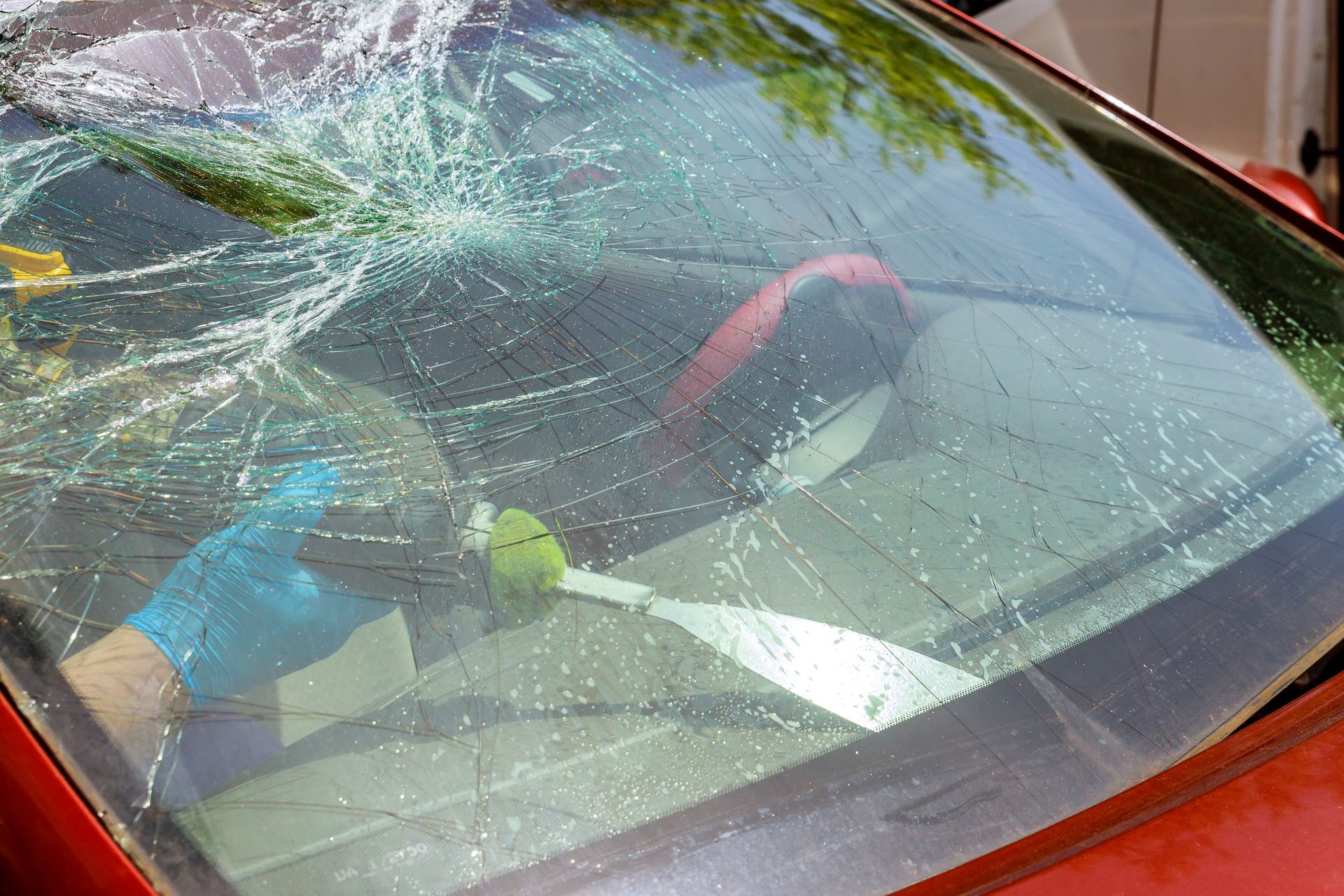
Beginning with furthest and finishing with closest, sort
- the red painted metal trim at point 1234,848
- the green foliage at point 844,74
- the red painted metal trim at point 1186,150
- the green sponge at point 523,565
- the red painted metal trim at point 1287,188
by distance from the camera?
1. the red painted metal trim at point 1287,188
2. the red painted metal trim at point 1186,150
3. the green foliage at point 844,74
4. the green sponge at point 523,565
5. the red painted metal trim at point 1234,848

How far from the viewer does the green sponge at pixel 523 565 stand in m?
1.03

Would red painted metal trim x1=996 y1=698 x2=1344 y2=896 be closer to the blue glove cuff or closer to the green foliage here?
the blue glove cuff

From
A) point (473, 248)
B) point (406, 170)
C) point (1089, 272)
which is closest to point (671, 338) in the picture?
point (473, 248)

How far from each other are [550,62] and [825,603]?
937 mm

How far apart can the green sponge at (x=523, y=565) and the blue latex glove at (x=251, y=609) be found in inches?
4.3

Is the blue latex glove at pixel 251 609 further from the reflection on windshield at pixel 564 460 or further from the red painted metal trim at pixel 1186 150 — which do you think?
the red painted metal trim at pixel 1186 150

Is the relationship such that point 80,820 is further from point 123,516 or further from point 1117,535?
point 1117,535

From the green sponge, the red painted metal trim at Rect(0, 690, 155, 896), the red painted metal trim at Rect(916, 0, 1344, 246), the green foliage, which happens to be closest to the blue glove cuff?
the red painted metal trim at Rect(0, 690, 155, 896)

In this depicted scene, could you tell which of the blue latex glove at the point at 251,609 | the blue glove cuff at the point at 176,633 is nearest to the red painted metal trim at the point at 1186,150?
the blue latex glove at the point at 251,609

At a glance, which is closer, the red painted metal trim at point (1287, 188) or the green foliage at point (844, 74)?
the green foliage at point (844, 74)

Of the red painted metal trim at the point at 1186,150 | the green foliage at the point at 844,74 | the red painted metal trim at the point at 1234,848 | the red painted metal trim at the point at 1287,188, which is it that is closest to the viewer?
the red painted metal trim at the point at 1234,848

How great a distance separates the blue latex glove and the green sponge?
0.11 metres

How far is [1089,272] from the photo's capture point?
157cm

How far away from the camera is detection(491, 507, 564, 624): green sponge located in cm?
103
